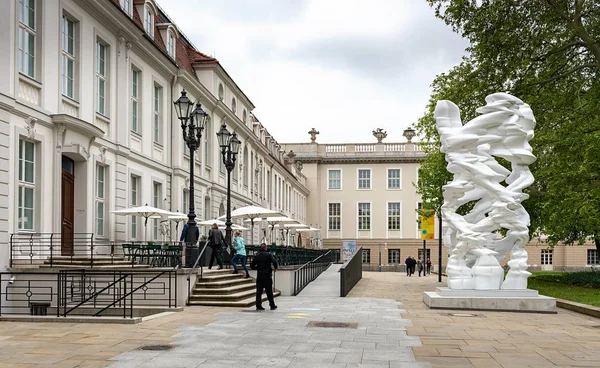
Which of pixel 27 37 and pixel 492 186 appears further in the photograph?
pixel 27 37

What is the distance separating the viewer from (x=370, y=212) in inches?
2972

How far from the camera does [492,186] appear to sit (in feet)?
57.6

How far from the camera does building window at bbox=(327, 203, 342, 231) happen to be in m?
76.0

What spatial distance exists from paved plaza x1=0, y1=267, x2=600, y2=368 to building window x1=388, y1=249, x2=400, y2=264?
5864 cm

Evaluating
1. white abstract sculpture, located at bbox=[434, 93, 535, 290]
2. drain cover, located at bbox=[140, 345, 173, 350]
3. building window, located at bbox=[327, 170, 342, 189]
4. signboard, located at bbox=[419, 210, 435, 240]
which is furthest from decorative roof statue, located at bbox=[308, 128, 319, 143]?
drain cover, located at bbox=[140, 345, 173, 350]

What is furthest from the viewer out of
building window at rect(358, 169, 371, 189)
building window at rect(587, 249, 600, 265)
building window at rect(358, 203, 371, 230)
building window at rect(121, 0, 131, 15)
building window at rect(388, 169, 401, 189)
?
building window at rect(358, 169, 371, 189)

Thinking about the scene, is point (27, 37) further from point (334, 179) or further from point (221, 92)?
point (334, 179)

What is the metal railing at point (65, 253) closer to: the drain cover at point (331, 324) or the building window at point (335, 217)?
the drain cover at point (331, 324)

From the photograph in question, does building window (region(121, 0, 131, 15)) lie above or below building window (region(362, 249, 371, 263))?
above

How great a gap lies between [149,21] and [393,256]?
2045 inches

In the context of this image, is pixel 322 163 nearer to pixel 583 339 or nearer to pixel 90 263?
pixel 90 263

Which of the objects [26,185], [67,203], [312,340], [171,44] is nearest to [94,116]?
[67,203]

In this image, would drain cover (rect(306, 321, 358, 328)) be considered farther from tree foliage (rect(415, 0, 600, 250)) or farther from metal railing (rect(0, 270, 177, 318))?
tree foliage (rect(415, 0, 600, 250))

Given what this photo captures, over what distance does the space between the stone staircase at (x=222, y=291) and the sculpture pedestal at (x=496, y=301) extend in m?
4.53
